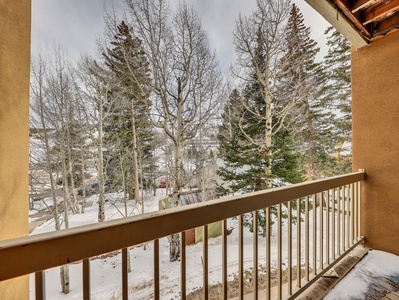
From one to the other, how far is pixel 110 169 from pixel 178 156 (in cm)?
455

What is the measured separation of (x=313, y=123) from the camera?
38.2 feet

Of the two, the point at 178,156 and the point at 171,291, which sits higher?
the point at 178,156

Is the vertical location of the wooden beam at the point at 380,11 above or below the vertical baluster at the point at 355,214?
above

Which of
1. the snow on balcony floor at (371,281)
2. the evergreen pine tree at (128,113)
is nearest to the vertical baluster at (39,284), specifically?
the snow on balcony floor at (371,281)

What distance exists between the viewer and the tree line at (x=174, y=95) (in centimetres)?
702

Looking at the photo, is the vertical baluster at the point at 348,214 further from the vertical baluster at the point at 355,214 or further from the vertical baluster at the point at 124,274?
the vertical baluster at the point at 124,274

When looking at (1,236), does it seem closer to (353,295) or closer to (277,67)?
(353,295)

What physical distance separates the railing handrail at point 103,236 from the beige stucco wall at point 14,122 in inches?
17.7

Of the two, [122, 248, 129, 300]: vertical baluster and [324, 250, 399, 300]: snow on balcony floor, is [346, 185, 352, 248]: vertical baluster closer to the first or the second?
[324, 250, 399, 300]: snow on balcony floor

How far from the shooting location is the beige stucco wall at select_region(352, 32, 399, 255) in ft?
7.70

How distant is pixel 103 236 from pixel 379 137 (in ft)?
10.4

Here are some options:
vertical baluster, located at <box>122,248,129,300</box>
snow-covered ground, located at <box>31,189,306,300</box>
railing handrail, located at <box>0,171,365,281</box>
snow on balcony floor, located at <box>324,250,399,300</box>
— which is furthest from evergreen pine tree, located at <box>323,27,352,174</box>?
vertical baluster, located at <box>122,248,129,300</box>

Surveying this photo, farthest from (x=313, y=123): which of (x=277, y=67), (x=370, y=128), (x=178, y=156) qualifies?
(x=370, y=128)

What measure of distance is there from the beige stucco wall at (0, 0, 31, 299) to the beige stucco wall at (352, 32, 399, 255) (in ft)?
11.3
